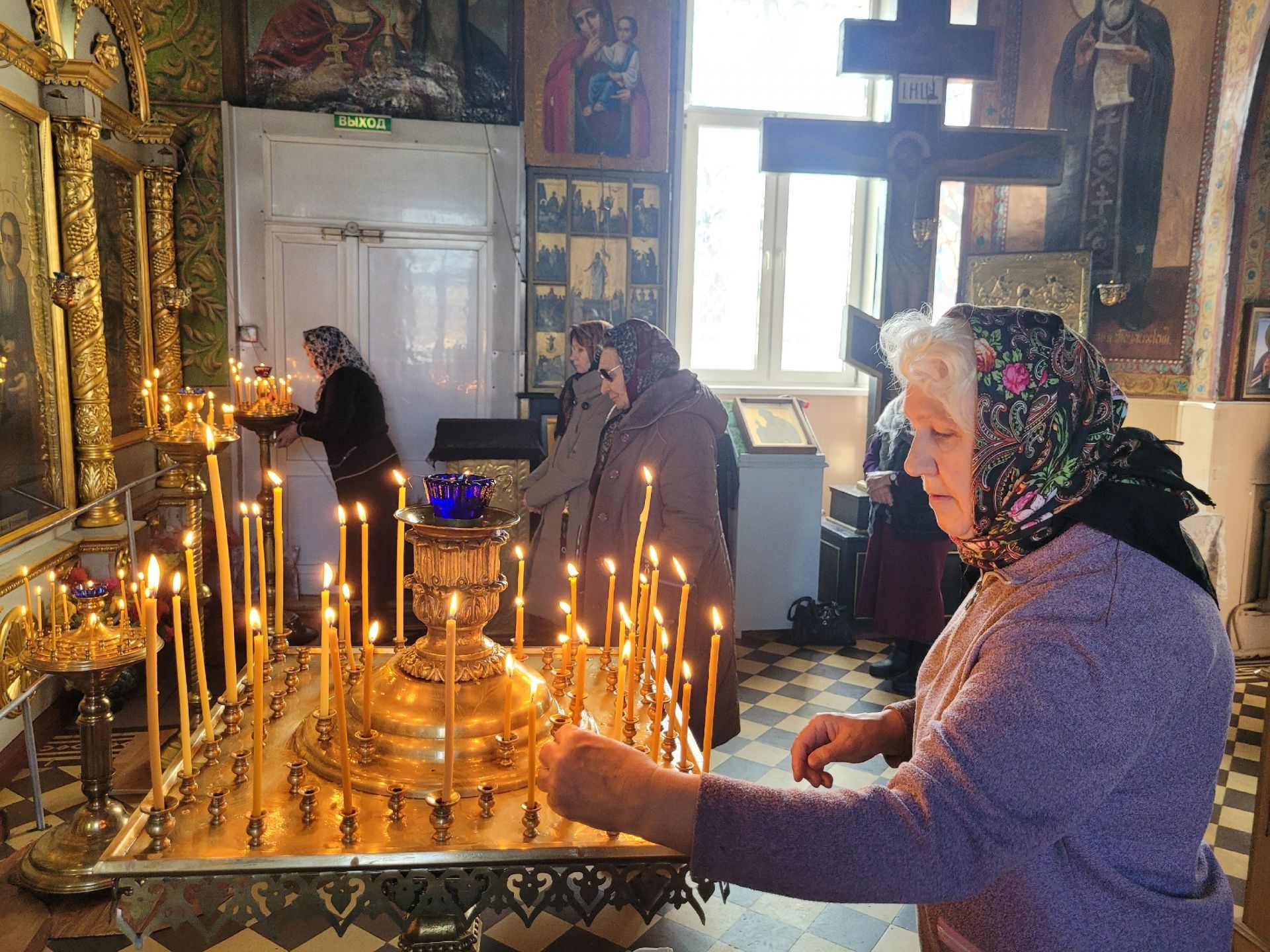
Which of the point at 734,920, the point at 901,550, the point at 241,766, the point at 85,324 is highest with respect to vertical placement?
the point at 85,324

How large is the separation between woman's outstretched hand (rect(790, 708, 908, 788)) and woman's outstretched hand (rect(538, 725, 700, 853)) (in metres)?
0.56

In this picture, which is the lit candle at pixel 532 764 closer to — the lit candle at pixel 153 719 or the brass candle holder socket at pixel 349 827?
the brass candle holder socket at pixel 349 827

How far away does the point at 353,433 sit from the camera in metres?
5.59

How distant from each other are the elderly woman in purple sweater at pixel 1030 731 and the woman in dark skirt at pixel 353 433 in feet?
14.8

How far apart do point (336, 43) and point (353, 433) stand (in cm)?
319

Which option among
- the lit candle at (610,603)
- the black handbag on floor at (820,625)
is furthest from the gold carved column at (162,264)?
the lit candle at (610,603)

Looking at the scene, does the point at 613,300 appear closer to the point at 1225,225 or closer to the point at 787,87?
the point at 787,87

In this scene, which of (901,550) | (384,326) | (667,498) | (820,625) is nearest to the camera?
(667,498)

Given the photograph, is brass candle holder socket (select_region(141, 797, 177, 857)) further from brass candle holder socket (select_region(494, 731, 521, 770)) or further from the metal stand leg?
the metal stand leg

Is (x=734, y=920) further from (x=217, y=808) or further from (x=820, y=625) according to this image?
(x=820, y=625)

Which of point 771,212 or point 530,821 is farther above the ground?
point 771,212

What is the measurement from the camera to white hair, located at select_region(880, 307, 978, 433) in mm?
→ 1424

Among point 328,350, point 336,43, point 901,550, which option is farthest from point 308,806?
point 336,43

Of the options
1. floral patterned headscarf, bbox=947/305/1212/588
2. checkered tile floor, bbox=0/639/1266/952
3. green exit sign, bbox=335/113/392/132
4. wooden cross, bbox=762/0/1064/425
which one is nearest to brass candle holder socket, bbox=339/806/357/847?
checkered tile floor, bbox=0/639/1266/952
